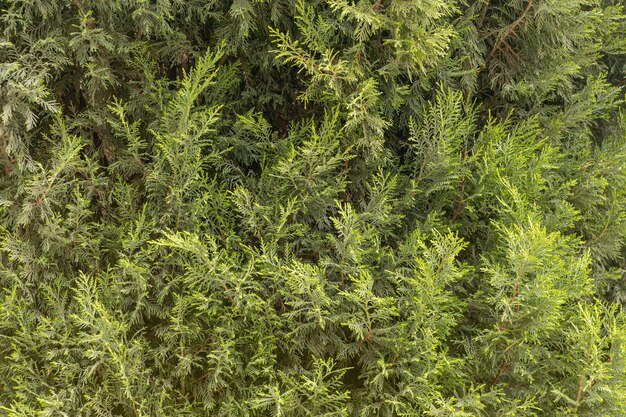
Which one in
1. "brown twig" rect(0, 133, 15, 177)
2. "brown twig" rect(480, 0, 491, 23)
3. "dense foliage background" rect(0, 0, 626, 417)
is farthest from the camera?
"brown twig" rect(480, 0, 491, 23)

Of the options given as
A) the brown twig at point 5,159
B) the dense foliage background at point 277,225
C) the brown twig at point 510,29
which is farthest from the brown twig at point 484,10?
the brown twig at point 5,159

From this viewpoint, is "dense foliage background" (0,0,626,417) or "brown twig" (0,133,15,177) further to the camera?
"brown twig" (0,133,15,177)

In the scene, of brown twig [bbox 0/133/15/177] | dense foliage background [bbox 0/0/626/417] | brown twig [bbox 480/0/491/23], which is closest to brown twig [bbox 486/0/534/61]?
dense foliage background [bbox 0/0/626/417]

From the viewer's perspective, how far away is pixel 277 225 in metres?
3.29

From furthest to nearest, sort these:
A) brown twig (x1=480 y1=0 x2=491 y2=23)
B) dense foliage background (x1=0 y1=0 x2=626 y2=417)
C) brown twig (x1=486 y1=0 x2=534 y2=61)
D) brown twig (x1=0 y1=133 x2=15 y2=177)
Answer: brown twig (x1=480 y1=0 x2=491 y2=23)
brown twig (x1=486 y1=0 x2=534 y2=61)
brown twig (x1=0 y1=133 x2=15 y2=177)
dense foliage background (x1=0 y1=0 x2=626 y2=417)

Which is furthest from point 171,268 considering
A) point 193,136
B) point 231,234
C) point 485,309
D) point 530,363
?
point 530,363

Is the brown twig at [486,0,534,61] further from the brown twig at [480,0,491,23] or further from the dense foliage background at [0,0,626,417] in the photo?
the brown twig at [480,0,491,23]

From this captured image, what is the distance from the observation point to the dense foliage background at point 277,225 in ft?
9.98

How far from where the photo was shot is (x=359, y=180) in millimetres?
3543

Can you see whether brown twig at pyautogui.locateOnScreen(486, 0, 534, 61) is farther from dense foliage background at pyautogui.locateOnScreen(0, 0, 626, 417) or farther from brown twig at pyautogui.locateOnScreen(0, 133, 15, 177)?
brown twig at pyautogui.locateOnScreen(0, 133, 15, 177)

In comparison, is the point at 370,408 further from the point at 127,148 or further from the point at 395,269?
the point at 127,148

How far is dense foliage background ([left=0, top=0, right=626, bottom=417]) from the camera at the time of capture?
3.04 m

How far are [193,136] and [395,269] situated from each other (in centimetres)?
155

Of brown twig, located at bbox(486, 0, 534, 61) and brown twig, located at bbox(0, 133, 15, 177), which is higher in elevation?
brown twig, located at bbox(486, 0, 534, 61)
